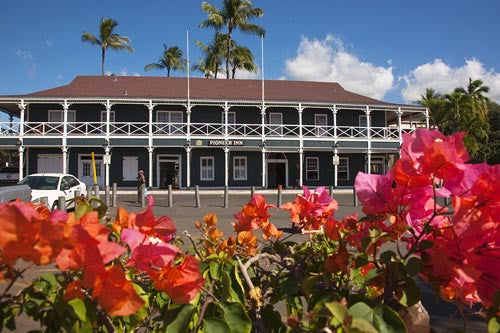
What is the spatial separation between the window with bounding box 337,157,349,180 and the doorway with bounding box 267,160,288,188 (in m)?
4.24

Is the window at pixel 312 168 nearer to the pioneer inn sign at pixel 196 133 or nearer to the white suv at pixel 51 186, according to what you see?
the pioneer inn sign at pixel 196 133

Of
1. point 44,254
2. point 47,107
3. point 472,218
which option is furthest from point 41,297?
point 47,107

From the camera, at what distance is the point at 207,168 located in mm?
27906

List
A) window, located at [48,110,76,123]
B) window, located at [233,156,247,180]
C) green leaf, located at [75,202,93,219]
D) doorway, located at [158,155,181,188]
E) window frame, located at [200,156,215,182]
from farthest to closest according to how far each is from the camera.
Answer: window, located at [233,156,247,180]
doorway, located at [158,155,181,188]
window frame, located at [200,156,215,182]
window, located at [48,110,76,123]
green leaf, located at [75,202,93,219]

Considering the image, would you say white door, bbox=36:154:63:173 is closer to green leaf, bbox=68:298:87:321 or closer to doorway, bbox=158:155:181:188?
doorway, bbox=158:155:181:188

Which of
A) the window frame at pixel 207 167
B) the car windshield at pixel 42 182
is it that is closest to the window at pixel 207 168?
the window frame at pixel 207 167

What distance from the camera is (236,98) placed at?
27531 millimetres

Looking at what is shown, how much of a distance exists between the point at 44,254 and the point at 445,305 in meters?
5.34

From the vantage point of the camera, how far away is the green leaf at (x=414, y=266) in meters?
0.82

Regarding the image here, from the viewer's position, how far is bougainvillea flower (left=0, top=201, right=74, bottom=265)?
632mm

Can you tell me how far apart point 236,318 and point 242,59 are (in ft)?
130

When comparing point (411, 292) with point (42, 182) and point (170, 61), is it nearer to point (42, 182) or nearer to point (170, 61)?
point (42, 182)

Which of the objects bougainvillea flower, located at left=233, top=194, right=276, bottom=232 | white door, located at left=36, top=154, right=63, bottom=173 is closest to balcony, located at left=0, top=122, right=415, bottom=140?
white door, located at left=36, top=154, right=63, bottom=173

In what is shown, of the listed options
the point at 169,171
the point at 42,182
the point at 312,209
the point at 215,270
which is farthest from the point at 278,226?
the point at 169,171
